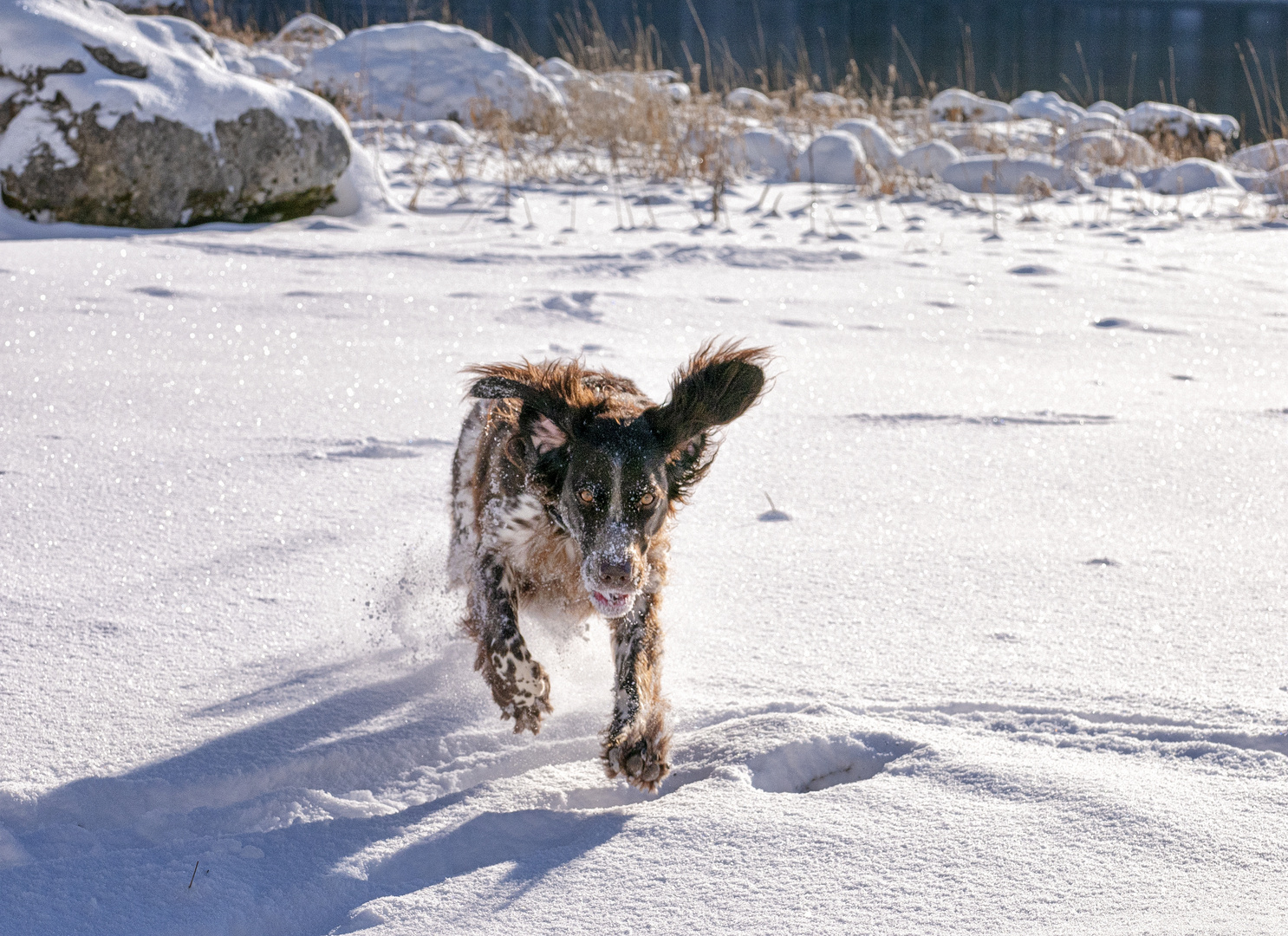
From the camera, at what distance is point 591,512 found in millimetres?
2904

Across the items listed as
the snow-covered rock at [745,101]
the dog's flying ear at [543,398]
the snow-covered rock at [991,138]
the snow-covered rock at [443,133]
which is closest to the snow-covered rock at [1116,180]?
the snow-covered rock at [991,138]

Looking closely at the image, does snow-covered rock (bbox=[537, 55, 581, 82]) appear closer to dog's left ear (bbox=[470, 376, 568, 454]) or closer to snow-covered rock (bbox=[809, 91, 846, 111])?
snow-covered rock (bbox=[809, 91, 846, 111])

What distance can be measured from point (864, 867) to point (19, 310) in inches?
198

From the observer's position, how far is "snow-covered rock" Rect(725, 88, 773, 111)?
1591 centimetres

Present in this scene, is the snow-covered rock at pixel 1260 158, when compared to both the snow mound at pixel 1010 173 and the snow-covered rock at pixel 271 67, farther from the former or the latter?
the snow-covered rock at pixel 271 67

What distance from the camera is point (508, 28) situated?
35031 millimetres

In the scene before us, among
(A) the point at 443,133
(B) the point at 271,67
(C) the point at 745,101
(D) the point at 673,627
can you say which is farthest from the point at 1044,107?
(D) the point at 673,627

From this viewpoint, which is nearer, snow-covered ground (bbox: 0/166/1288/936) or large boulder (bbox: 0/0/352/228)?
snow-covered ground (bbox: 0/166/1288/936)

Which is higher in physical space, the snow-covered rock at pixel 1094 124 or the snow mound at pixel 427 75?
the snow mound at pixel 427 75

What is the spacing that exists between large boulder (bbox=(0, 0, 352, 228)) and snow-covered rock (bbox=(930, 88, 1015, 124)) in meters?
12.4

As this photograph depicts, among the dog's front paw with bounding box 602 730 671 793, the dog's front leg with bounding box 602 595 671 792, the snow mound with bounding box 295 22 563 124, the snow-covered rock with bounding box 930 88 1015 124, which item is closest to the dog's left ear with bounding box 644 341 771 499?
the dog's front leg with bounding box 602 595 671 792

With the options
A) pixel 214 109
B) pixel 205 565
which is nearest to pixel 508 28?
pixel 214 109

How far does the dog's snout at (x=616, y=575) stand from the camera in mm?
2732

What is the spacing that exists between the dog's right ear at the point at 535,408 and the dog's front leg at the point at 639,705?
475 millimetres
